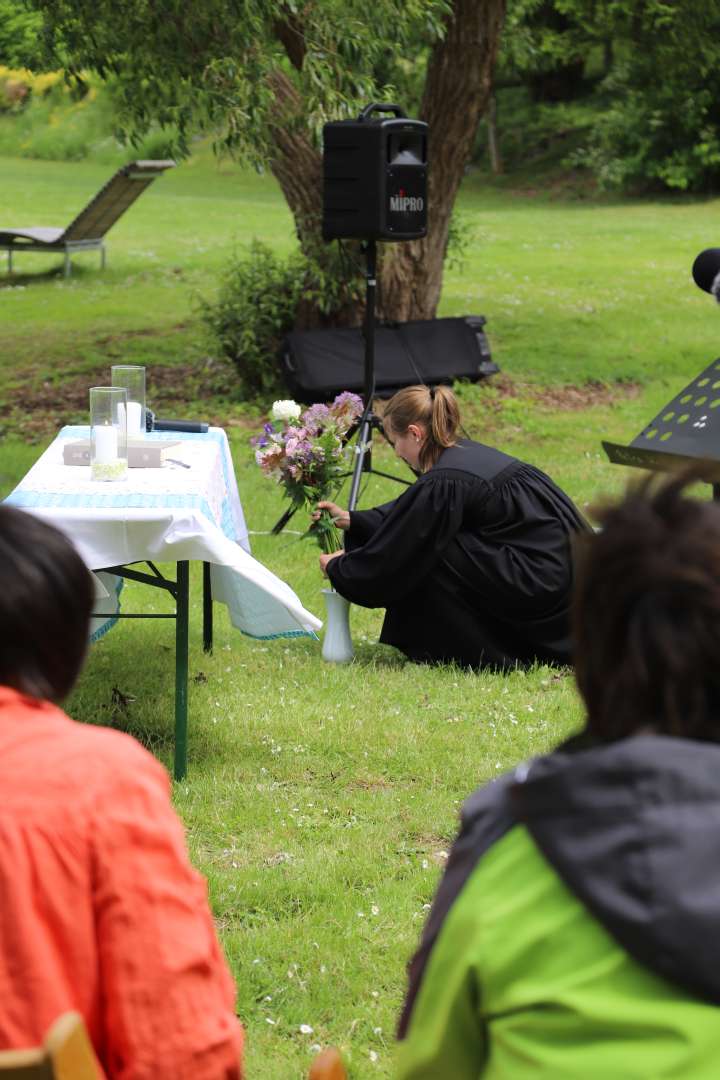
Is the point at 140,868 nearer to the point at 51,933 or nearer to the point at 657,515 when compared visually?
the point at 51,933

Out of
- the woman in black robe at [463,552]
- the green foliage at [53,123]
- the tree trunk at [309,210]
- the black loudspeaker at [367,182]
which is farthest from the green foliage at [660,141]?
the woman in black robe at [463,552]

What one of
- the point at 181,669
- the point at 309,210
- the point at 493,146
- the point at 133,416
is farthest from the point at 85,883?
the point at 493,146

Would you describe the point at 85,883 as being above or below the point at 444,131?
above

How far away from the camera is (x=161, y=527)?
174 inches

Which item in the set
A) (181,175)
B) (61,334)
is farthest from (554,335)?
(181,175)

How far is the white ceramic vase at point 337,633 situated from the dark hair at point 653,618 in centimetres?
443

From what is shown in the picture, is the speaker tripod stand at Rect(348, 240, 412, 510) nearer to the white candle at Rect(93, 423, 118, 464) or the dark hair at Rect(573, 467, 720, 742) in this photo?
the white candle at Rect(93, 423, 118, 464)

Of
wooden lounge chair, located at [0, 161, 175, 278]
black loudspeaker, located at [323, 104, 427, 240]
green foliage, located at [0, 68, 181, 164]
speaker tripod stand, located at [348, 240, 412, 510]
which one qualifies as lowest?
green foliage, located at [0, 68, 181, 164]

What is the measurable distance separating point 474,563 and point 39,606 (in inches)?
157

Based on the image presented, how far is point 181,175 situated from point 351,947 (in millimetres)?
31032

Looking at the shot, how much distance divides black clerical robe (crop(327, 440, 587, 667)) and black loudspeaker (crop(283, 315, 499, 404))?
4622 mm

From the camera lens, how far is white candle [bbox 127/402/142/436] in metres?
5.36

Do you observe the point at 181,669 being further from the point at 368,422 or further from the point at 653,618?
the point at 368,422

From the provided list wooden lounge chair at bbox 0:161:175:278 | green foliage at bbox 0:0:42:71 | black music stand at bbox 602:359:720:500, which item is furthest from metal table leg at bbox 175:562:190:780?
wooden lounge chair at bbox 0:161:175:278
